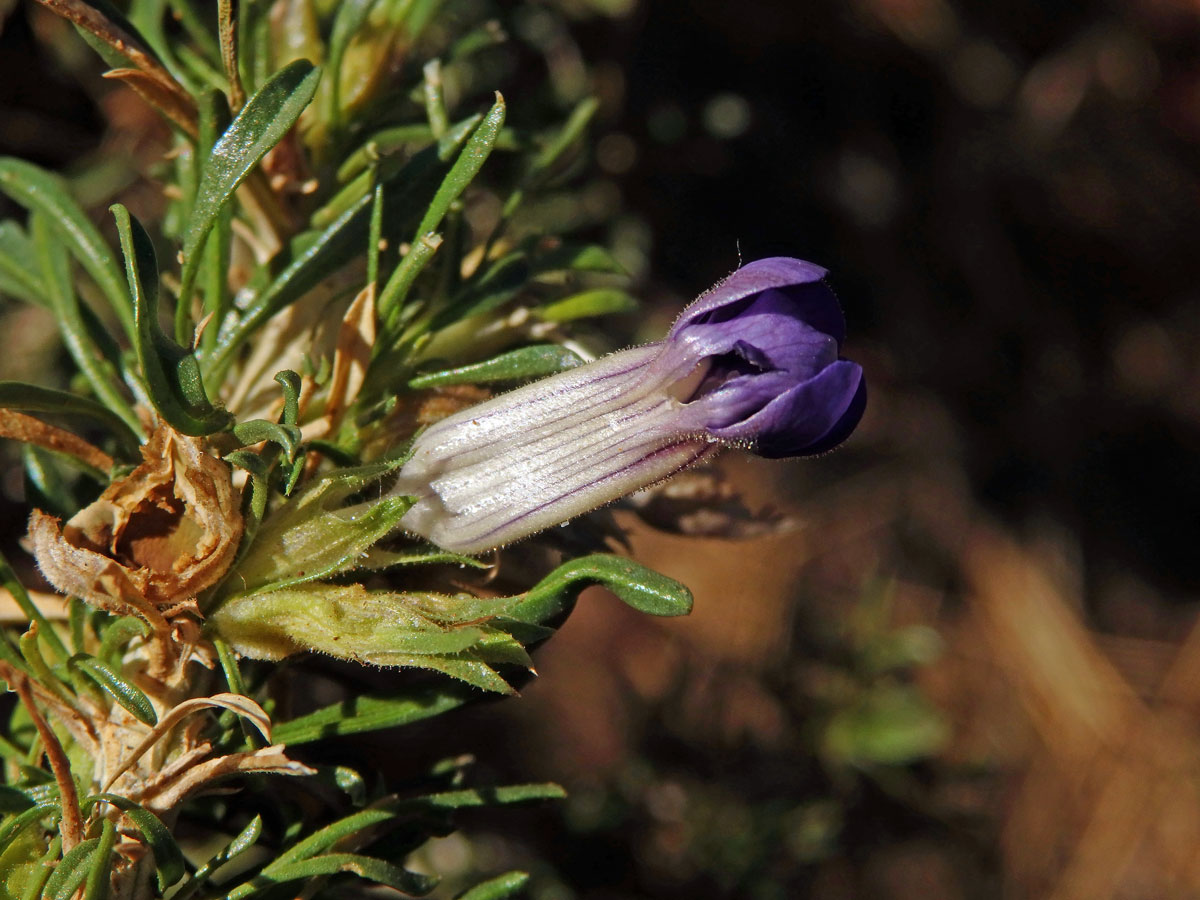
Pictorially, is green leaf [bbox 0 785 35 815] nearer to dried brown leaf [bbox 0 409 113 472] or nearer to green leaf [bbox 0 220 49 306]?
dried brown leaf [bbox 0 409 113 472]

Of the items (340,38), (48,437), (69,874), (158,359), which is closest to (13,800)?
(69,874)

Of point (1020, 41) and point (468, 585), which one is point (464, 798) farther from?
point (1020, 41)

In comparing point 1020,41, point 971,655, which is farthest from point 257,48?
point 971,655

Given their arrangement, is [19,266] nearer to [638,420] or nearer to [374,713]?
[374,713]

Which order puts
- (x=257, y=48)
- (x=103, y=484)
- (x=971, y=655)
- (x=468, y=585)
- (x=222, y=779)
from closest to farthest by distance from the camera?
1. (x=222, y=779)
2. (x=468, y=585)
3. (x=103, y=484)
4. (x=257, y=48)
5. (x=971, y=655)

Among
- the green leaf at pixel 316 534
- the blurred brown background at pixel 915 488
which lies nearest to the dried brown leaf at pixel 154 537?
the green leaf at pixel 316 534

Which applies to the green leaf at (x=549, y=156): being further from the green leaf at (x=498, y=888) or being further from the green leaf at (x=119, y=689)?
the green leaf at (x=498, y=888)

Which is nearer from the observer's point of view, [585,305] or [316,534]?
[316,534]
